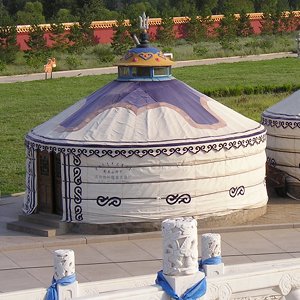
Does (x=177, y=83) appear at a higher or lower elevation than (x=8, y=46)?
higher

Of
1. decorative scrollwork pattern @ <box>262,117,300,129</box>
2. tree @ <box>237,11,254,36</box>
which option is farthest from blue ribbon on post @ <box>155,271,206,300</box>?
tree @ <box>237,11,254,36</box>

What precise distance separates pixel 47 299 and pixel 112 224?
6.98 meters

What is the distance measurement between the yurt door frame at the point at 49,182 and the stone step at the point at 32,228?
0.38 meters

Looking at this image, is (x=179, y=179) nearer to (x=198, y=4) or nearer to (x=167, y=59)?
(x=167, y=59)

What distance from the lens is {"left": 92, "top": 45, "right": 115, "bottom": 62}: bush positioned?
51.1 meters

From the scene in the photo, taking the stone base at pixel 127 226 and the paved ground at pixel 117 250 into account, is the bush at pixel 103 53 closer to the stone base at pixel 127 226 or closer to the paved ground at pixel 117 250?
→ the paved ground at pixel 117 250

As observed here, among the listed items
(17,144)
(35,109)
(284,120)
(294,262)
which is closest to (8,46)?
(35,109)

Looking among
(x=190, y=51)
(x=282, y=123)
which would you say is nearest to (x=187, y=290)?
(x=282, y=123)

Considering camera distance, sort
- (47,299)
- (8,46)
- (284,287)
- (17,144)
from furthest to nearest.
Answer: (8,46), (17,144), (284,287), (47,299)

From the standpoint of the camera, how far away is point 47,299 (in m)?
11.3

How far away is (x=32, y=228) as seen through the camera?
1842 centimetres

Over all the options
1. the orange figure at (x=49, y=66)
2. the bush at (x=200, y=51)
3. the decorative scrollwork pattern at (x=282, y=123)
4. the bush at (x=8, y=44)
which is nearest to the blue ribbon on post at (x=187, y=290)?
the decorative scrollwork pattern at (x=282, y=123)

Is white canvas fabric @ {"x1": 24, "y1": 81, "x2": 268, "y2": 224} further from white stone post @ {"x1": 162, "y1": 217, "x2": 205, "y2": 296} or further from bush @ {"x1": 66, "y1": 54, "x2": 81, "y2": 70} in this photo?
bush @ {"x1": 66, "y1": 54, "x2": 81, "y2": 70}

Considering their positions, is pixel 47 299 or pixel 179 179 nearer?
pixel 47 299
